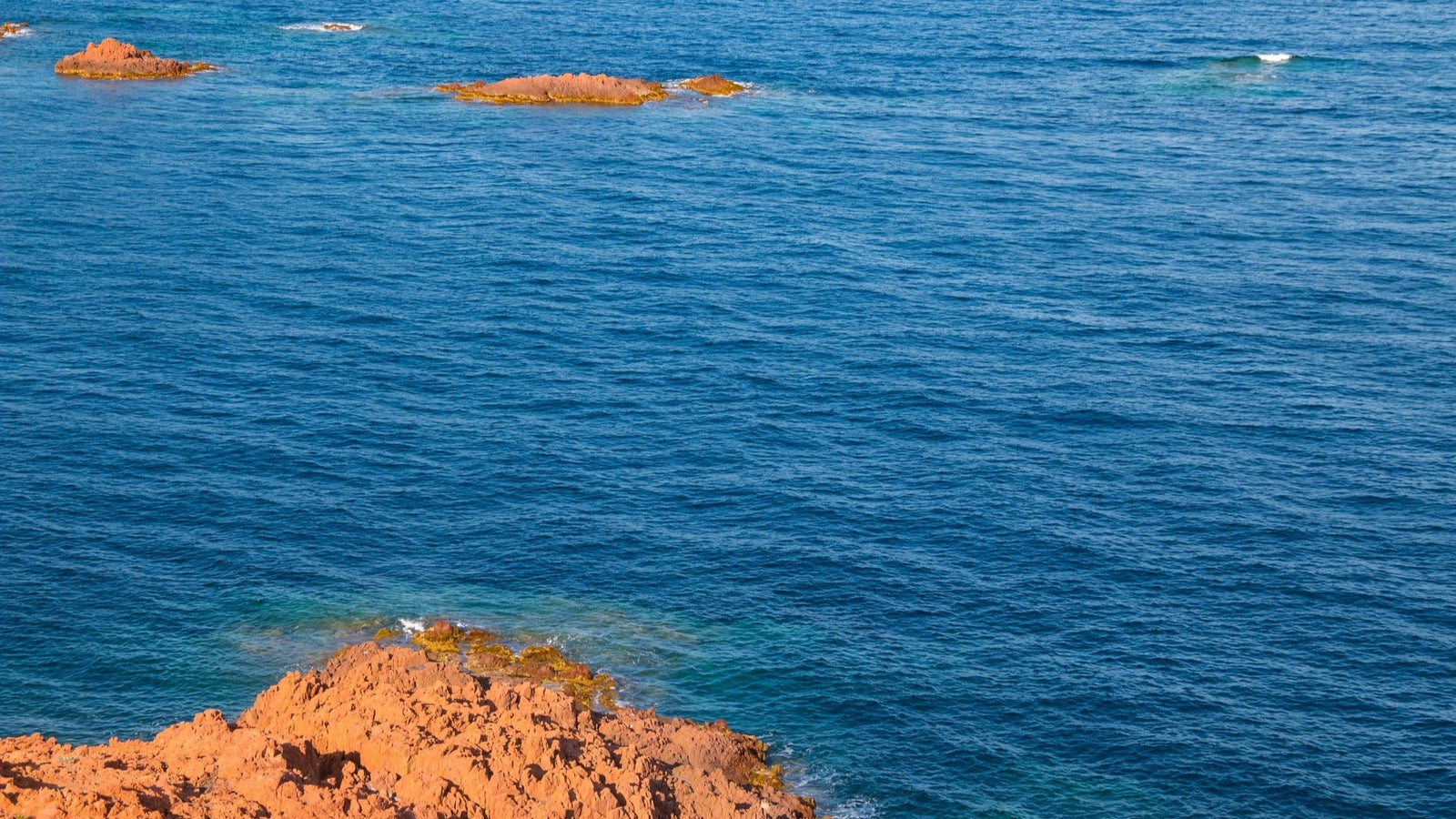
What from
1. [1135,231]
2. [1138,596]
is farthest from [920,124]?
[1138,596]

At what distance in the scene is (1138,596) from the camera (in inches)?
3718

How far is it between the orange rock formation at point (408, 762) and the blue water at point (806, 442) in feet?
21.3

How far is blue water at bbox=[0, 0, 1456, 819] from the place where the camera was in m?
85.1

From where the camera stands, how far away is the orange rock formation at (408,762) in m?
61.7

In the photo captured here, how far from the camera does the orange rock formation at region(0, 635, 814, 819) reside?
61688 millimetres

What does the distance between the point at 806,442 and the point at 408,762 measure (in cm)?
5039

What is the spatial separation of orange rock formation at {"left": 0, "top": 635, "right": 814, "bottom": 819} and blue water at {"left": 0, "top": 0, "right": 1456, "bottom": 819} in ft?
21.3

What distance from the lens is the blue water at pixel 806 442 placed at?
8512 cm

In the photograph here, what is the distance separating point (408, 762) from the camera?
68500 mm

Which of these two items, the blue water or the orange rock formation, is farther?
the blue water

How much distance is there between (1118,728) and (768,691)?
1891 centimetres

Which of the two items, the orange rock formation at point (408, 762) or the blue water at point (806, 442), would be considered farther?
the blue water at point (806, 442)

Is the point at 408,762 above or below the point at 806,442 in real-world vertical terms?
below

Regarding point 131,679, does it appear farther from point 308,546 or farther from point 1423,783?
point 1423,783
